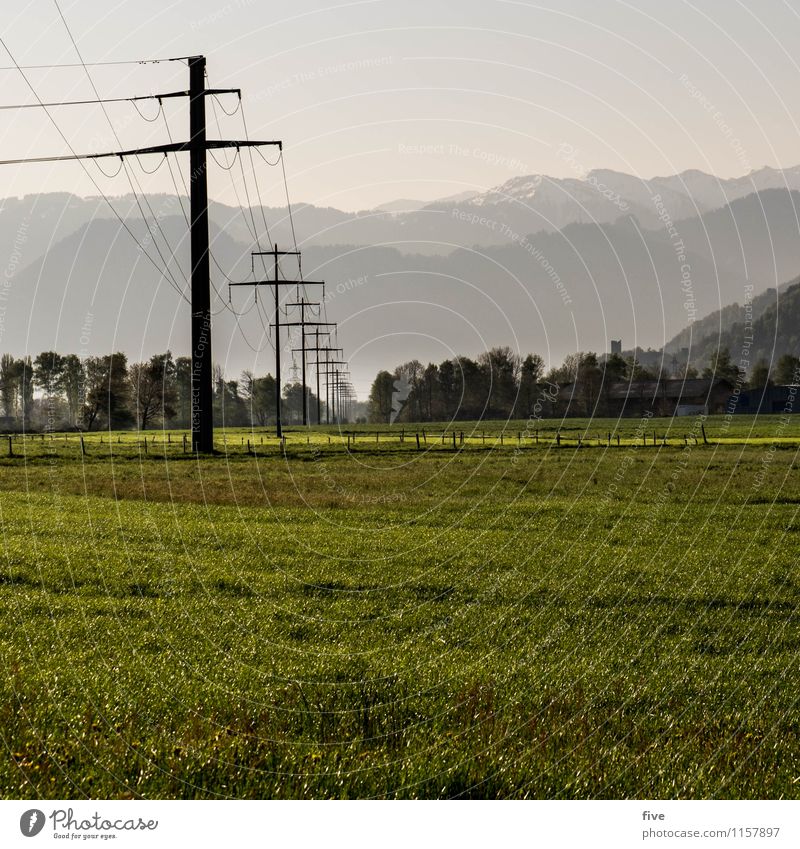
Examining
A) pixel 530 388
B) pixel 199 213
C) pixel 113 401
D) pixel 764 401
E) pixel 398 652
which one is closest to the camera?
pixel 398 652

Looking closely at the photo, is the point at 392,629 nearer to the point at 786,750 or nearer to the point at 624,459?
the point at 786,750

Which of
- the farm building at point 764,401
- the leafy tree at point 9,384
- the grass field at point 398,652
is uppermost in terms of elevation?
the leafy tree at point 9,384

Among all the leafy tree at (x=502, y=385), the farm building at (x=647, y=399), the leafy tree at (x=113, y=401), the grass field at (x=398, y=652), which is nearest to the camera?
the grass field at (x=398, y=652)

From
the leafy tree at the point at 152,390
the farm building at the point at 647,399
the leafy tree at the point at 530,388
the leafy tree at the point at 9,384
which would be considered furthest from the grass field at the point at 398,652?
the leafy tree at the point at 9,384

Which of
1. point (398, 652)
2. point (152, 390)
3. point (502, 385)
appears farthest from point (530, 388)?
point (398, 652)

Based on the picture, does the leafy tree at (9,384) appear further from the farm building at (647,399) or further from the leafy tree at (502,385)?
the farm building at (647,399)

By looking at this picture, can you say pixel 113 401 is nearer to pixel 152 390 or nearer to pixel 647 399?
pixel 152 390

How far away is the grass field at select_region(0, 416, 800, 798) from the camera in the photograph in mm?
9961

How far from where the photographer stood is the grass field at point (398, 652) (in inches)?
392

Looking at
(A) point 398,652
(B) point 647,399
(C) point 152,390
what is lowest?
(A) point 398,652

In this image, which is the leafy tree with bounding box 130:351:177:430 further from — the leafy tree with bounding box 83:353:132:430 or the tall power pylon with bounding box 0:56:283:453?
the tall power pylon with bounding box 0:56:283:453

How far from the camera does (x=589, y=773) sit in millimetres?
9891

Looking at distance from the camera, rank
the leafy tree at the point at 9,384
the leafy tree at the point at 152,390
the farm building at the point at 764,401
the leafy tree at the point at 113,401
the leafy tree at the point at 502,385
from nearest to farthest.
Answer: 1. the leafy tree at the point at 152,390
2. the leafy tree at the point at 113,401
3. the farm building at the point at 764,401
4. the leafy tree at the point at 9,384
5. the leafy tree at the point at 502,385

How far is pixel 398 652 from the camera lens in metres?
15.1
